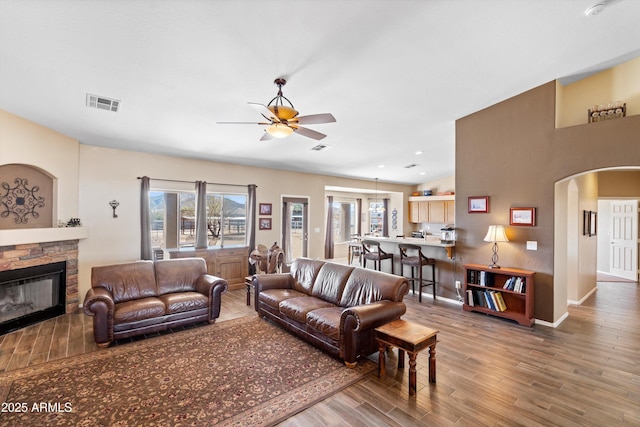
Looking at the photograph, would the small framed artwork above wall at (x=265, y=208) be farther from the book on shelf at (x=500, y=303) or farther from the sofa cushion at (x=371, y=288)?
the book on shelf at (x=500, y=303)

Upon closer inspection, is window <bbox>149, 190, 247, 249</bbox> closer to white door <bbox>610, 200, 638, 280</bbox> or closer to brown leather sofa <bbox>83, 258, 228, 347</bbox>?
brown leather sofa <bbox>83, 258, 228, 347</bbox>

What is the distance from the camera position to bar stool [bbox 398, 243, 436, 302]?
5.66 m

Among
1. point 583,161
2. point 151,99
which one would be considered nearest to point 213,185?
point 151,99

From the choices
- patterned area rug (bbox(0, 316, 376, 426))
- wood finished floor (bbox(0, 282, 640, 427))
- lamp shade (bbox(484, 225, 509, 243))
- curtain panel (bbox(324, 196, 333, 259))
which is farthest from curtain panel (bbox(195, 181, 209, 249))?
lamp shade (bbox(484, 225, 509, 243))

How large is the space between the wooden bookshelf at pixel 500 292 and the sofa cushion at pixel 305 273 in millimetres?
2640

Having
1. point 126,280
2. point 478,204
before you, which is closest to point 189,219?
point 126,280

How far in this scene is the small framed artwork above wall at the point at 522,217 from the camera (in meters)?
4.55

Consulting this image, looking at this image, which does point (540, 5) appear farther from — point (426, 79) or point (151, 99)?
point (151, 99)

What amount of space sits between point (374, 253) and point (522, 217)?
2.90 metres

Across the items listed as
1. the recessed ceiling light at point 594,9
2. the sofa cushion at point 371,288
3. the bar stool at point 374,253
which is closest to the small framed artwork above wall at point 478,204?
the bar stool at point 374,253

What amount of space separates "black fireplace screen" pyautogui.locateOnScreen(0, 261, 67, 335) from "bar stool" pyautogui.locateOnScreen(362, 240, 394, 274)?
5612mm

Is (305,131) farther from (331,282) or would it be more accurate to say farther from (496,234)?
(496,234)

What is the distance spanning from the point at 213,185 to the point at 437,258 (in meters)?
5.10

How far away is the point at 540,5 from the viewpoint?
2.79 metres
